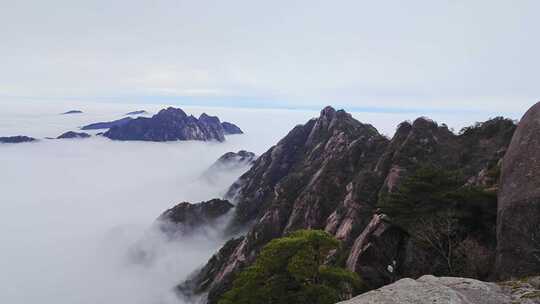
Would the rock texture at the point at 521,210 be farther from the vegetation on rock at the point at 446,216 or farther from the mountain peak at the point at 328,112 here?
the mountain peak at the point at 328,112

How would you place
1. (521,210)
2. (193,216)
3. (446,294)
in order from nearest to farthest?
(446,294)
(521,210)
(193,216)

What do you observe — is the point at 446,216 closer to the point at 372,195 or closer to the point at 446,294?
the point at 446,294

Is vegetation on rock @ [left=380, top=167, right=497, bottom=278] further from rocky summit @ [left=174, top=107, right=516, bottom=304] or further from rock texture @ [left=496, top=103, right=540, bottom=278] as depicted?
rock texture @ [left=496, top=103, right=540, bottom=278]

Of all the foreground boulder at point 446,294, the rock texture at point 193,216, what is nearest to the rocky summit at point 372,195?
the foreground boulder at point 446,294

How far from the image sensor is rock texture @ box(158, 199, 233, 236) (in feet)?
455

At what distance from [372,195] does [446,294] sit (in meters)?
41.6

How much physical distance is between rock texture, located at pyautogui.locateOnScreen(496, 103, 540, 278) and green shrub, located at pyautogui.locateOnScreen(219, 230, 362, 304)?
33.3 feet

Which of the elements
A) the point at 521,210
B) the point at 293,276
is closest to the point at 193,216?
the point at 293,276

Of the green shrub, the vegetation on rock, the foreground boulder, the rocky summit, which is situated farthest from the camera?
the rocky summit

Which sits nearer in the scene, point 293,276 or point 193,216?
point 293,276

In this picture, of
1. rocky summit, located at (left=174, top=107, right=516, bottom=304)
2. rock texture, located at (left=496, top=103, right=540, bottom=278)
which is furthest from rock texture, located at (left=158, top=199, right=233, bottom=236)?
rock texture, located at (left=496, top=103, right=540, bottom=278)

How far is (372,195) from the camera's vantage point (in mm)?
55031

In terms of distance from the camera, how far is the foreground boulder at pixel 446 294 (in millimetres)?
14133

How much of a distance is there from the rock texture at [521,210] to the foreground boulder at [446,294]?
286 inches
